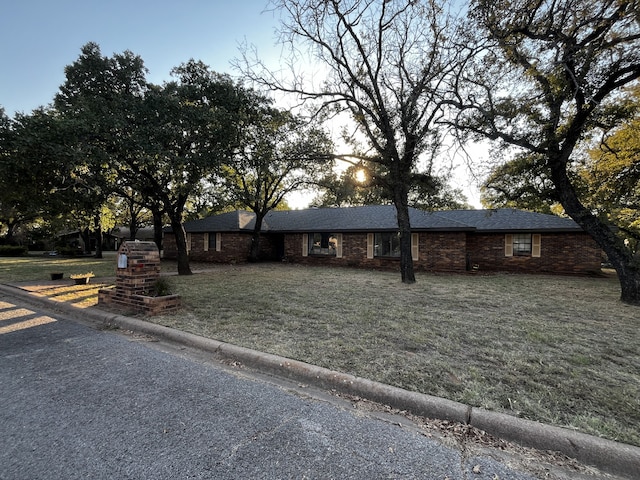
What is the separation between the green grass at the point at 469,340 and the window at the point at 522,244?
650 cm

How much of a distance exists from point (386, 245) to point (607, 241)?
8923 mm

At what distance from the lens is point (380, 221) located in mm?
16156

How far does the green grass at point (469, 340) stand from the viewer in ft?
8.81

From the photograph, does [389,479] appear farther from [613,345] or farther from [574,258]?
[574,258]

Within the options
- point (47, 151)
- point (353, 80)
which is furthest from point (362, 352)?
point (353, 80)

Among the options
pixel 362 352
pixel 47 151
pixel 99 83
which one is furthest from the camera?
pixel 99 83

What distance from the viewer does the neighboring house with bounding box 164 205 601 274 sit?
45.1 feet

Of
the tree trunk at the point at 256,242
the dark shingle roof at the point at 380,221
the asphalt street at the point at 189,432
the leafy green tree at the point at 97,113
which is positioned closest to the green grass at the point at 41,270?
the leafy green tree at the point at 97,113

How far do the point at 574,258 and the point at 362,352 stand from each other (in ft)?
48.9

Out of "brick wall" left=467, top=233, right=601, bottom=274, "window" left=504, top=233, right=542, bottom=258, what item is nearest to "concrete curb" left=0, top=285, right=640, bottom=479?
"brick wall" left=467, top=233, right=601, bottom=274

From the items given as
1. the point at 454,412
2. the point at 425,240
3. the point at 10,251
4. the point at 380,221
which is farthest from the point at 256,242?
the point at 10,251

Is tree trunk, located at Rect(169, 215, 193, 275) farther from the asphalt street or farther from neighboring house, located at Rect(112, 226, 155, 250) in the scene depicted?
neighboring house, located at Rect(112, 226, 155, 250)

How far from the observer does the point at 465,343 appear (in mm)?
4188

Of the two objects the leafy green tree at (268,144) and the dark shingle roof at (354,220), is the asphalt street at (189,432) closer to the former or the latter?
the leafy green tree at (268,144)
